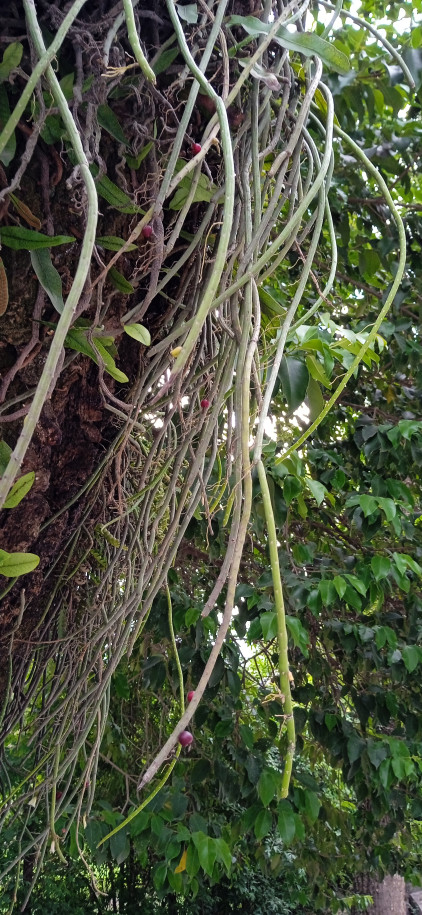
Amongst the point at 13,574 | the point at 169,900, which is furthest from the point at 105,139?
the point at 169,900

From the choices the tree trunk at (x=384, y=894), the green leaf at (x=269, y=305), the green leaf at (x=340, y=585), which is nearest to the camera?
the green leaf at (x=269, y=305)

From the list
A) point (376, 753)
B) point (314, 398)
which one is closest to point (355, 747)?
point (376, 753)

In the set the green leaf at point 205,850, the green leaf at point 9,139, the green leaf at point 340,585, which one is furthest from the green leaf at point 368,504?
the green leaf at point 9,139

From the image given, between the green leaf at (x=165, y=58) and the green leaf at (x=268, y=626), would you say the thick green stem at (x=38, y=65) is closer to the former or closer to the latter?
the green leaf at (x=165, y=58)

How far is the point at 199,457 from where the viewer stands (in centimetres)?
54

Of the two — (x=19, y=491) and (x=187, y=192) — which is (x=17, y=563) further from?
(x=187, y=192)

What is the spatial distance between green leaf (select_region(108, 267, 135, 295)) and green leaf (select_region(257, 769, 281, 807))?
1.13m

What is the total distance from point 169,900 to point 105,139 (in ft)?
11.6

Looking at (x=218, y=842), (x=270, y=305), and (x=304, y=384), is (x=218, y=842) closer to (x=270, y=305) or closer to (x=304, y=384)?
(x=304, y=384)

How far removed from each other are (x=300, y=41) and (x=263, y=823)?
136cm

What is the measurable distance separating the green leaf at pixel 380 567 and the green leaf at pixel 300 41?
0.95 meters

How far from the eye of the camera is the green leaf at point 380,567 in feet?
4.10

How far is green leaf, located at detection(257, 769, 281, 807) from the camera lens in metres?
1.27

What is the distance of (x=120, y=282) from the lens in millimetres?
462
